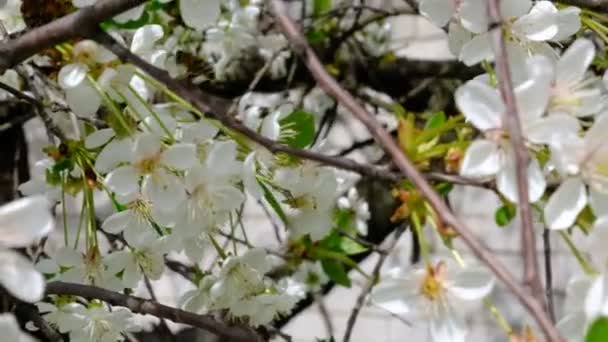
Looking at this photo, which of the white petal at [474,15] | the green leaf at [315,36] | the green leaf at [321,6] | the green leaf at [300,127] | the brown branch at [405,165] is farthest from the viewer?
the green leaf at [321,6]

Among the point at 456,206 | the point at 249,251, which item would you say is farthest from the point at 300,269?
the point at 456,206

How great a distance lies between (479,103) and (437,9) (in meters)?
0.14

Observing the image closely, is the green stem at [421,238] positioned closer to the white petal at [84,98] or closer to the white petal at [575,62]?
the white petal at [575,62]

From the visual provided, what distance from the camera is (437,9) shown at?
69cm

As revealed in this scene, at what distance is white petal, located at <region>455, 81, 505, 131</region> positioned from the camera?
0.56 metres

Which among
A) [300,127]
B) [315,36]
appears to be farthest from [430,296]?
[315,36]

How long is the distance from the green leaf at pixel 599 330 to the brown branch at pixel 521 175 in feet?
0.08

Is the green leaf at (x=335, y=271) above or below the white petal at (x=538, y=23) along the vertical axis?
below

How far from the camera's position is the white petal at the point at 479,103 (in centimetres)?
56

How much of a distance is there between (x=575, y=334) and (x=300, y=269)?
1.00 m

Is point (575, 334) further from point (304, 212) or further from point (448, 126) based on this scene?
point (304, 212)

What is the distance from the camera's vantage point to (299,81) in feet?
5.69

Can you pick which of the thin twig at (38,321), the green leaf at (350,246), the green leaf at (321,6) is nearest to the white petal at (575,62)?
the thin twig at (38,321)

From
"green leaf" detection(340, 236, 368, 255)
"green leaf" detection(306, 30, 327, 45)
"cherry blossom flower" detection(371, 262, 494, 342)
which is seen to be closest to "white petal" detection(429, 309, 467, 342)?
"cherry blossom flower" detection(371, 262, 494, 342)
